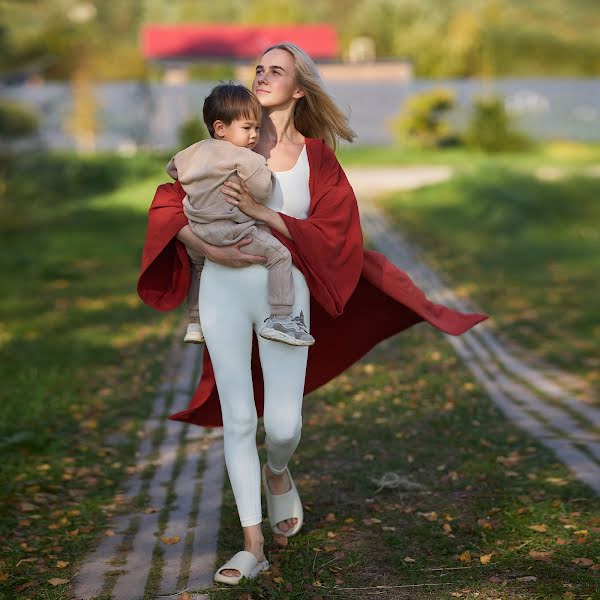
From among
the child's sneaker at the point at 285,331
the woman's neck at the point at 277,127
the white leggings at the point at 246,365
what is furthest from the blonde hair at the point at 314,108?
the child's sneaker at the point at 285,331

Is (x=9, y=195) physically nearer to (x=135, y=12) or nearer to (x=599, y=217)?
(x=599, y=217)

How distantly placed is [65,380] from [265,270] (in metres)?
4.44

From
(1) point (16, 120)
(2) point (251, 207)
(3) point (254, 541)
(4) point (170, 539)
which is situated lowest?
(4) point (170, 539)

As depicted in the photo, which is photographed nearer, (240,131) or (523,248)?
(240,131)

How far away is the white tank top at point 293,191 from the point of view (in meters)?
4.32

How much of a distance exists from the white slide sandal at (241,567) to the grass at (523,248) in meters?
4.34

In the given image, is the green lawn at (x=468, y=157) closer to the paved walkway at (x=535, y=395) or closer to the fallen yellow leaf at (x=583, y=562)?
the paved walkway at (x=535, y=395)

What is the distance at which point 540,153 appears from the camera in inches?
1194

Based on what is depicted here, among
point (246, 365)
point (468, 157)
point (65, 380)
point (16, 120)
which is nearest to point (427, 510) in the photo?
point (246, 365)

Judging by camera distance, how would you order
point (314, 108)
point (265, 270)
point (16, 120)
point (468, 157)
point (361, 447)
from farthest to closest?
point (468, 157) < point (16, 120) < point (361, 447) < point (314, 108) < point (265, 270)

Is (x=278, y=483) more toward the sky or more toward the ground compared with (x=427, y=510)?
more toward the sky

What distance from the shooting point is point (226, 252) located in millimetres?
4148

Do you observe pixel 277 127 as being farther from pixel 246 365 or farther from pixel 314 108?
pixel 246 365

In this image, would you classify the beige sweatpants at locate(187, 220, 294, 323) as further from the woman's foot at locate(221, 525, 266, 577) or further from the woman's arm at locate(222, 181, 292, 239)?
the woman's foot at locate(221, 525, 266, 577)
